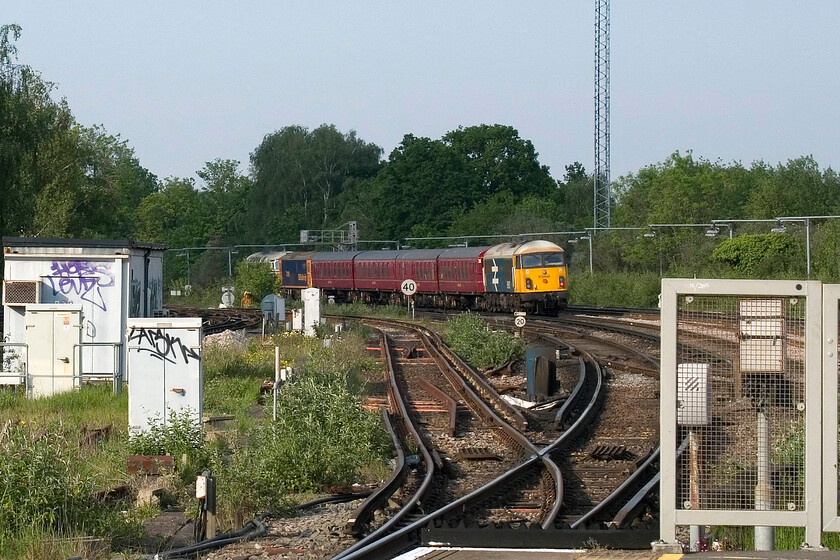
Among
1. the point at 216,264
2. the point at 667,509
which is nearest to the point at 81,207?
the point at 216,264

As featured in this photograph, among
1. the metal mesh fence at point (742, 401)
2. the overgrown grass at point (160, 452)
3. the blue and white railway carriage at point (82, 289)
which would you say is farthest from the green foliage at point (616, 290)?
the metal mesh fence at point (742, 401)

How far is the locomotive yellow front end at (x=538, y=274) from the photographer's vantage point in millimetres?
40750

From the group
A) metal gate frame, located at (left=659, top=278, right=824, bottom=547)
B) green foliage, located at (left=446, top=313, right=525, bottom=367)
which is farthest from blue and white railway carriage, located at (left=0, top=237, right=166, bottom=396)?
metal gate frame, located at (left=659, top=278, right=824, bottom=547)

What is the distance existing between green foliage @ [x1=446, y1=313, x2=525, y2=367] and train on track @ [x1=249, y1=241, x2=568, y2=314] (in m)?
13.4

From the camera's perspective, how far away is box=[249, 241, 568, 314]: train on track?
4106cm

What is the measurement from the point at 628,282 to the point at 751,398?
47708mm

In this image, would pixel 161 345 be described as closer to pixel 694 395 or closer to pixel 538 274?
pixel 694 395

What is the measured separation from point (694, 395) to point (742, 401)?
0.26 meters

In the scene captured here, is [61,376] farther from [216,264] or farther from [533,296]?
[216,264]

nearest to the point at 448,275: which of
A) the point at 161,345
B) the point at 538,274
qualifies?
the point at 538,274

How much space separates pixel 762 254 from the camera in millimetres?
54219

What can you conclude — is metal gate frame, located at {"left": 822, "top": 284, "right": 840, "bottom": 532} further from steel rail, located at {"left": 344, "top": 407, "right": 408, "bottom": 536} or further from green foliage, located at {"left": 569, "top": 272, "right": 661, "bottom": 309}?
green foliage, located at {"left": 569, "top": 272, "right": 661, "bottom": 309}

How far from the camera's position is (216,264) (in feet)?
290

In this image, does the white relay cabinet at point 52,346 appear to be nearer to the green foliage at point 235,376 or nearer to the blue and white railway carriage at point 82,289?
the blue and white railway carriage at point 82,289
